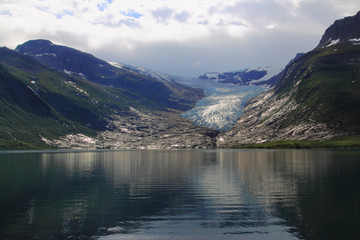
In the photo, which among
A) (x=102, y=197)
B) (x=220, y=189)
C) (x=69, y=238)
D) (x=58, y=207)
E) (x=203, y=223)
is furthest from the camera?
(x=220, y=189)

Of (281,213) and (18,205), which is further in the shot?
(18,205)

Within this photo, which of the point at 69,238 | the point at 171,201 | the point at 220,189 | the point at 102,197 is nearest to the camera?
the point at 69,238

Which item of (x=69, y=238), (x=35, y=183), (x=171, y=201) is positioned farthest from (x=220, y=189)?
(x=35, y=183)

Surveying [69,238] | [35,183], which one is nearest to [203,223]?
[69,238]

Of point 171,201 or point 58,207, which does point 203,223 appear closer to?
point 171,201

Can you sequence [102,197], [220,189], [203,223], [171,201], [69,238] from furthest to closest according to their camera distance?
[220,189]
[102,197]
[171,201]
[203,223]
[69,238]

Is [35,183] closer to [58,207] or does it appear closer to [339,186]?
[58,207]

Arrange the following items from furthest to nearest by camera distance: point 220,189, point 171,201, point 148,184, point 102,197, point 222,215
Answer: point 148,184
point 220,189
point 102,197
point 171,201
point 222,215

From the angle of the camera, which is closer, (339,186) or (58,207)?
(58,207)
